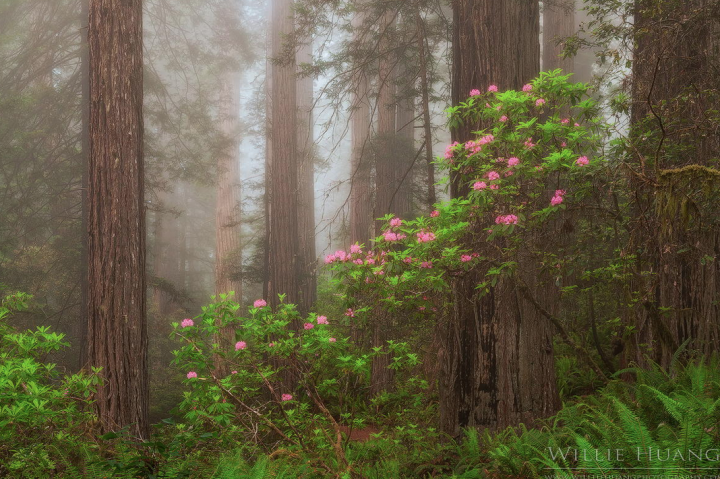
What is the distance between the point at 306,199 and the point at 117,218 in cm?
1076

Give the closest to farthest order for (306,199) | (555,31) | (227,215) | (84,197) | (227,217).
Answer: (84,197), (555,31), (306,199), (227,217), (227,215)

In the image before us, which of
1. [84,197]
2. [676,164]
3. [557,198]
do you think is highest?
[84,197]

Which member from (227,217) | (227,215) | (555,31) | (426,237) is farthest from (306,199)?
(426,237)

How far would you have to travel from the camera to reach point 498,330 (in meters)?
4.56

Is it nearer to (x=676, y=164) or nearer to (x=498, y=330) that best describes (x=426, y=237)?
(x=498, y=330)

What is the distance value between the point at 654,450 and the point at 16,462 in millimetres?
3643

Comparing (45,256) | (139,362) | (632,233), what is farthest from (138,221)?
(45,256)

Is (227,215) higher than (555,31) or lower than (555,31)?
lower

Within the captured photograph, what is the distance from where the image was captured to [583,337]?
7809mm

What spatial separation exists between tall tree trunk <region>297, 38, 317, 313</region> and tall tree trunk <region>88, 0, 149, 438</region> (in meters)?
2.87

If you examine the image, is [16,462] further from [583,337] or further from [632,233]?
[583,337]

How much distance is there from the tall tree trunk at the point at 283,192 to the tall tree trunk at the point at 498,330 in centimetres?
602

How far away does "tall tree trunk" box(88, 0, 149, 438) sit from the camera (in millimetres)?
5359

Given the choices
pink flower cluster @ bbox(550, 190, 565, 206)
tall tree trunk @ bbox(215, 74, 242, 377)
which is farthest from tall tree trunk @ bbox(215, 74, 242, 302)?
pink flower cluster @ bbox(550, 190, 565, 206)
